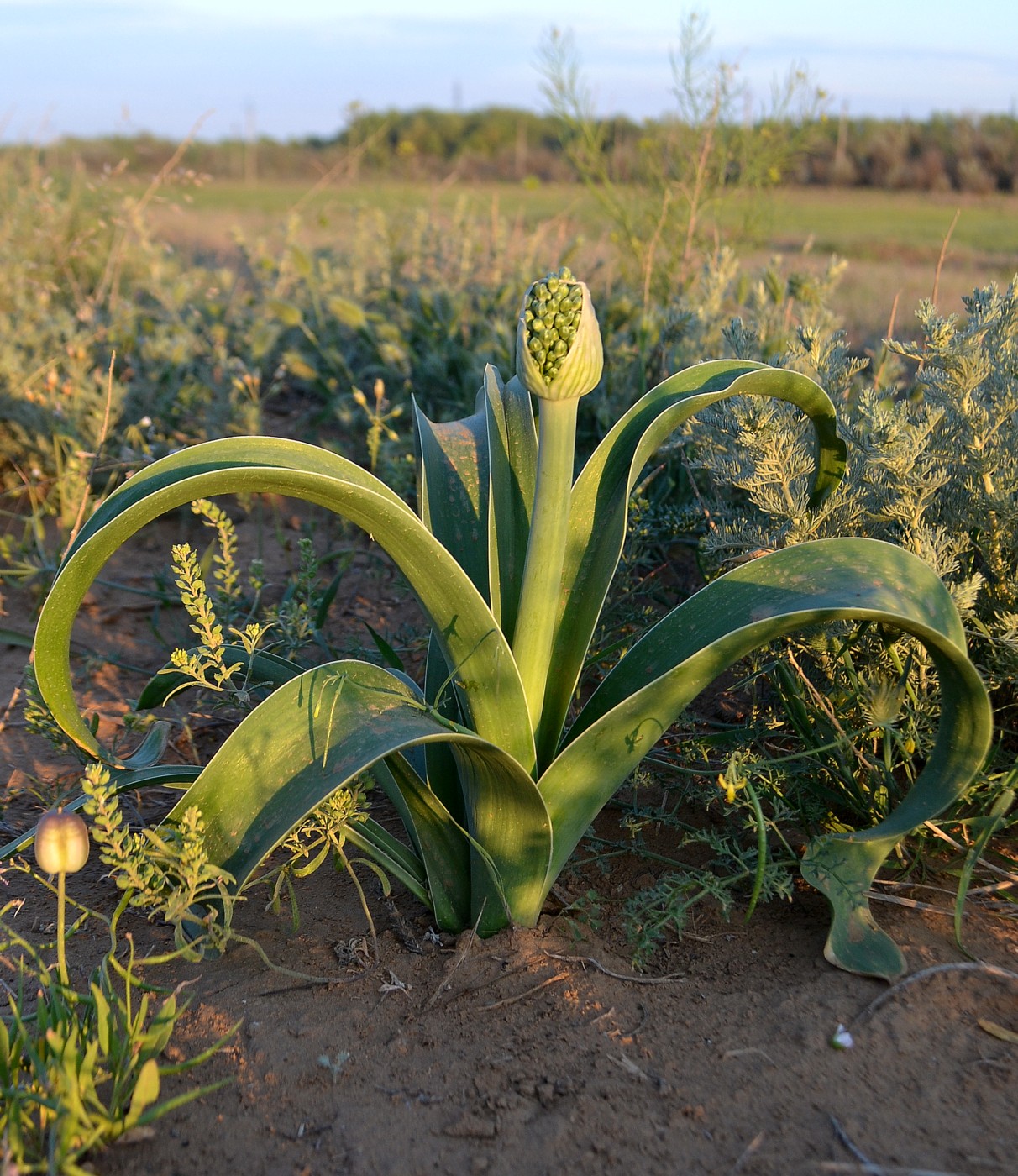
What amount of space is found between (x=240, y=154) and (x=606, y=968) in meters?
37.8

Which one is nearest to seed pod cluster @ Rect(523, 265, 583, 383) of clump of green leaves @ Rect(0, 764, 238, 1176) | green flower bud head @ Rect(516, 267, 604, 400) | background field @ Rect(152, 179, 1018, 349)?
green flower bud head @ Rect(516, 267, 604, 400)

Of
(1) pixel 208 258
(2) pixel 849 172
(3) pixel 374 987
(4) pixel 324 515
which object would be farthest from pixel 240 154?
(3) pixel 374 987

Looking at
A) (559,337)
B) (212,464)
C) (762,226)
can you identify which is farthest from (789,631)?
(762,226)

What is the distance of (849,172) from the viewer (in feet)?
68.2

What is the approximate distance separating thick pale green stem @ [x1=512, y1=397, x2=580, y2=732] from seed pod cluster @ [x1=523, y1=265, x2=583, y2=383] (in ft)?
0.25

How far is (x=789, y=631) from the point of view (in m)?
1.43

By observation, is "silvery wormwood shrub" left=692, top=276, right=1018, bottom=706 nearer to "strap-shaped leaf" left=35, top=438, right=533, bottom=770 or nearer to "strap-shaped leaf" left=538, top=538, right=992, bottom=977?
"strap-shaped leaf" left=538, top=538, right=992, bottom=977

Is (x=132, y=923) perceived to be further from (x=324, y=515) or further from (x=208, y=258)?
(x=208, y=258)

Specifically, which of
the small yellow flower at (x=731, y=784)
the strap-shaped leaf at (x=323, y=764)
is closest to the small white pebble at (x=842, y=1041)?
the small yellow flower at (x=731, y=784)

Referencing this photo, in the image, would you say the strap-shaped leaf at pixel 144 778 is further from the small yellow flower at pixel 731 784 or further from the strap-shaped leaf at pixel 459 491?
the small yellow flower at pixel 731 784

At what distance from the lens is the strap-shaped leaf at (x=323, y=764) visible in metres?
1.38

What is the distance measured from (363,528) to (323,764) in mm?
324

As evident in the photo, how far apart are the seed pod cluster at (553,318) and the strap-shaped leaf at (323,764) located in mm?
489

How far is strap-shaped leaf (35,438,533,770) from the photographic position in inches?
54.0
